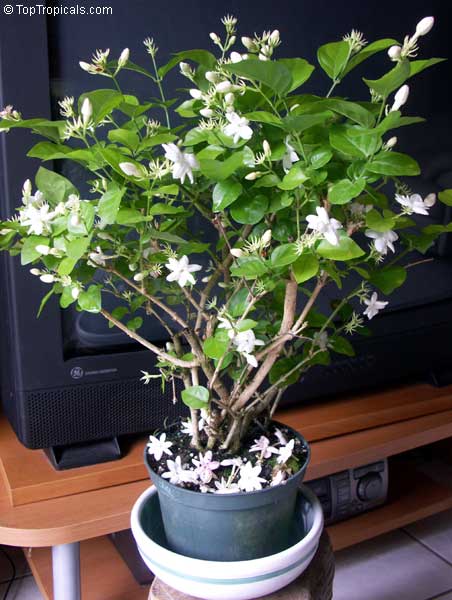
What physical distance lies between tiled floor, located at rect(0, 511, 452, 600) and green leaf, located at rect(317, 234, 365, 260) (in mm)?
874

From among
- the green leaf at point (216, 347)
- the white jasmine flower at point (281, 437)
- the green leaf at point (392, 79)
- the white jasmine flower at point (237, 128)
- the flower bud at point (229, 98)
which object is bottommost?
the white jasmine flower at point (281, 437)

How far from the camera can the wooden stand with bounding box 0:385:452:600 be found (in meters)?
0.86

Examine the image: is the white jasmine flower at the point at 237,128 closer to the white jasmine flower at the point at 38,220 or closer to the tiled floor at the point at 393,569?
the white jasmine flower at the point at 38,220

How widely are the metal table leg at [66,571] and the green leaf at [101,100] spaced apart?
587mm

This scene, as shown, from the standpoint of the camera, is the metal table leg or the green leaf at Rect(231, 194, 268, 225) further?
the metal table leg

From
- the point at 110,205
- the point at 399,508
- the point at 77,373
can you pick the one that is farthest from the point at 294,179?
the point at 399,508

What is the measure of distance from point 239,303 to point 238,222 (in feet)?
0.24

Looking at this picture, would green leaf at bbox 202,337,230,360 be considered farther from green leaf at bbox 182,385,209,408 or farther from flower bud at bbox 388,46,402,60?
flower bud at bbox 388,46,402,60

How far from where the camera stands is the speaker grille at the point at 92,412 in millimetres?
927

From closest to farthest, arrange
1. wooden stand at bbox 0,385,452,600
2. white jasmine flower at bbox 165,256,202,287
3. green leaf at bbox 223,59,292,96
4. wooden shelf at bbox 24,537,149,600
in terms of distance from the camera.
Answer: green leaf at bbox 223,59,292,96, white jasmine flower at bbox 165,256,202,287, wooden stand at bbox 0,385,452,600, wooden shelf at bbox 24,537,149,600

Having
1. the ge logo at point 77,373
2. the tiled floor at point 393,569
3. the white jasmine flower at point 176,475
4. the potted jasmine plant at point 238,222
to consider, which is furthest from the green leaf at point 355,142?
the tiled floor at point 393,569

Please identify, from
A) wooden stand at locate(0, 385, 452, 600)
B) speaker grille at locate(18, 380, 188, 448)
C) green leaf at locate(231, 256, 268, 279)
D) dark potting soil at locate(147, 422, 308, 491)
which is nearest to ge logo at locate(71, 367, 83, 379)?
speaker grille at locate(18, 380, 188, 448)

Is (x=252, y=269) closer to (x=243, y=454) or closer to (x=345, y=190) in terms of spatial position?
(x=345, y=190)

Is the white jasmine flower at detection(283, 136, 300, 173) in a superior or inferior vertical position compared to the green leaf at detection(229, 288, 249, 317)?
superior
